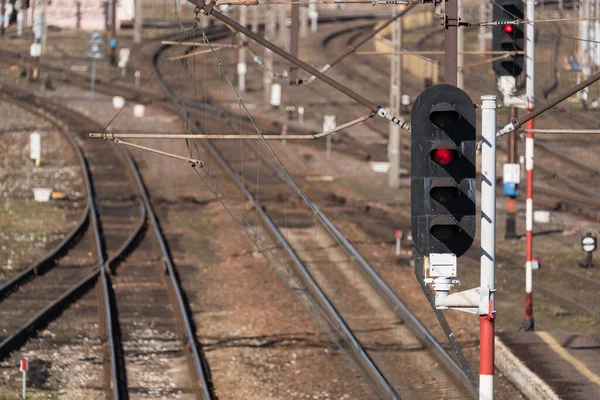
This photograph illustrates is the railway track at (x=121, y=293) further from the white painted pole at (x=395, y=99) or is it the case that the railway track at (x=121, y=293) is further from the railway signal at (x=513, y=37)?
the white painted pole at (x=395, y=99)

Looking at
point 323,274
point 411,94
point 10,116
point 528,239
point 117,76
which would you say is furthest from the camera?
point 117,76

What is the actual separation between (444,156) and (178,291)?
13934mm

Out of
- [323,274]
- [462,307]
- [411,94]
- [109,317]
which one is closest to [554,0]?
[411,94]

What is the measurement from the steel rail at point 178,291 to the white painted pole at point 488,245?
6.80 meters

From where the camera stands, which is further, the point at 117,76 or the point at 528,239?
the point at 117,76

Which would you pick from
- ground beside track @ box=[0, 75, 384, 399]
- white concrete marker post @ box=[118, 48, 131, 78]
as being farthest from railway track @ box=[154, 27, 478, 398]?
white concrete marker post @ box=[118, 48, 131, 78]

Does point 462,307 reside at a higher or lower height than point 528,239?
higher

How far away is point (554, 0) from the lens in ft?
269

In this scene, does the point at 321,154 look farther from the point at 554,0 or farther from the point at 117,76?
the point at 554,0

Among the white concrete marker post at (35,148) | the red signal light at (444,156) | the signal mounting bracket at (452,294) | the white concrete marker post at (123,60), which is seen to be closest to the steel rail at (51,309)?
the signal mounting bracket at (452,294)

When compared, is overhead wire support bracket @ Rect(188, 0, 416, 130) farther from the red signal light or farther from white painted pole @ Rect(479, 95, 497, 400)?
the red signal light

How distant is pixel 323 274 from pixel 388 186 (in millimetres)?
11261

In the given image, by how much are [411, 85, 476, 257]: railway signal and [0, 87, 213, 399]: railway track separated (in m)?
7.54

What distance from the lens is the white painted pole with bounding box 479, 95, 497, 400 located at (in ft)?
35.2
